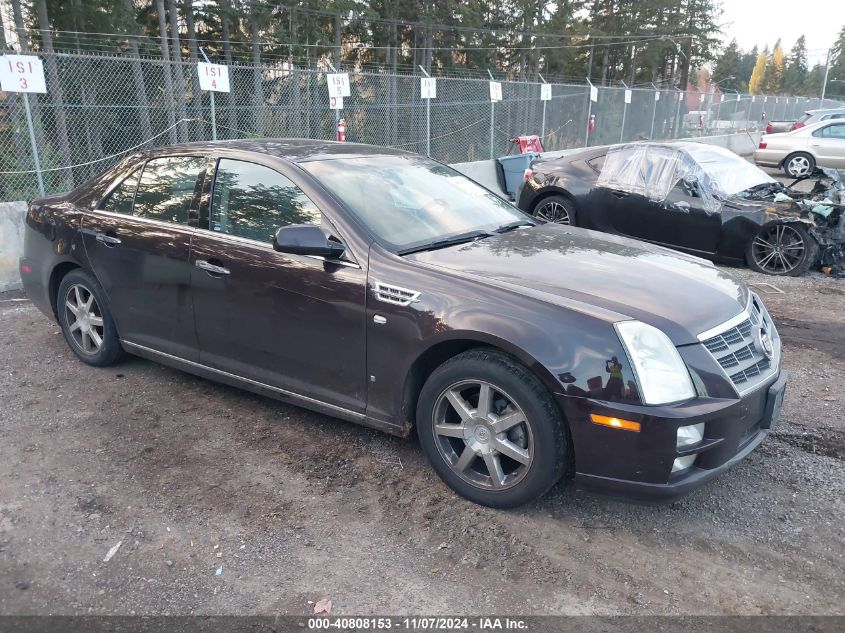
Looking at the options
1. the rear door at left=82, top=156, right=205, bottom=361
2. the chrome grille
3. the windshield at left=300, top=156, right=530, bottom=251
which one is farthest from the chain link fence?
the chrome grille

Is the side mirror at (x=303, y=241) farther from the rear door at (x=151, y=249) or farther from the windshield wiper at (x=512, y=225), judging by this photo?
the windshield wiper at (x=512, y=225)

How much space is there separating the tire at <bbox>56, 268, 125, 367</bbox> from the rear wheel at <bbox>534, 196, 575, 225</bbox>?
19.0 feet

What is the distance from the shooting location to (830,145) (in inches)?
720

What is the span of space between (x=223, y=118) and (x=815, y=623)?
1231 cm

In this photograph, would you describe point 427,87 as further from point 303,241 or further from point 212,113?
point 303,241

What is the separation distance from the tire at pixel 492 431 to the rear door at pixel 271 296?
497mm

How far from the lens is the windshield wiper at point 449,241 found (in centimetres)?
355

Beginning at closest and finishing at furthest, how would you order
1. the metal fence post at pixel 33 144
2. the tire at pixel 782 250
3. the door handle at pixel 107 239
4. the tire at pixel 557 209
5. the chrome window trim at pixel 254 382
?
the chrome window trim at pixel 254 382 < the door handle at pixel 107 239 < the metal fence post at pixel 33 144 < the tire at pixel 782 250 < the tire at pixel 557 209

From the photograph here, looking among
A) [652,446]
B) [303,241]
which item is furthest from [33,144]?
[652,446]

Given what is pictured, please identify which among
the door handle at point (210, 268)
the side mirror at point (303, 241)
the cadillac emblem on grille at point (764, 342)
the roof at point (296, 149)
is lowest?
the cadillac emblem on grille at point (764, 342)

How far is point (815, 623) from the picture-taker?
255 centimetres

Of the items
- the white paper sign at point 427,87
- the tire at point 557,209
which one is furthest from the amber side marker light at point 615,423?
the white paper sign at point 427,87

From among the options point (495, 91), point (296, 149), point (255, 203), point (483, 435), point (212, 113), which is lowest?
point (483, 435)

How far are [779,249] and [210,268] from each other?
6648 mm
